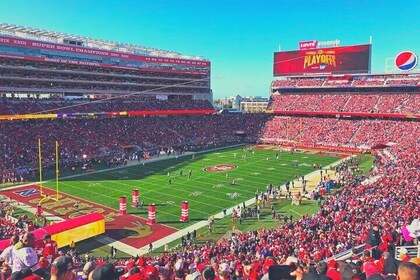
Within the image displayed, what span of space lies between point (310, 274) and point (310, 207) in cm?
2293

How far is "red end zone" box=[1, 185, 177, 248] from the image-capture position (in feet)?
70.1

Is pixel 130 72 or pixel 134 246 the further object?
pixel 130 72

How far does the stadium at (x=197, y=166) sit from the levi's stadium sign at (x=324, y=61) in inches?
7.8

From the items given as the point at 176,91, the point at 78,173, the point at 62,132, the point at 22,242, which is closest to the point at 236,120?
the point at 176,91

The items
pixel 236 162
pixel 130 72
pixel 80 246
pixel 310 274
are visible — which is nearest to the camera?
pixel 310 274

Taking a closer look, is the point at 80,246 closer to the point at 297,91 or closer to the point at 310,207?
the point at 310,207

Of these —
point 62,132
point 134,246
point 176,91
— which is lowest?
point 134,246

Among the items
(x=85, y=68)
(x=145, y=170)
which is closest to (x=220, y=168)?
(x=145, y=170)

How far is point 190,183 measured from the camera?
33.1 metres

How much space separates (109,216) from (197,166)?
16.9 meters

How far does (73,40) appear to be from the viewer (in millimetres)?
57562

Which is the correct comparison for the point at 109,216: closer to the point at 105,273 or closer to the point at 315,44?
the point at 105,273

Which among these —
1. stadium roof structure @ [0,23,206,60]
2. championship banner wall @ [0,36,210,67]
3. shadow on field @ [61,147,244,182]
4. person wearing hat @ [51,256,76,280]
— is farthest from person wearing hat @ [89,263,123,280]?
stadium roof structure @ [0,23,206,60]

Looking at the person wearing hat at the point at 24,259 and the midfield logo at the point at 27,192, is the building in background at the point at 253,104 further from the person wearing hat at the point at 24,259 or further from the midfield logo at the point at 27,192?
the person wearing hat at the point at 24,259
